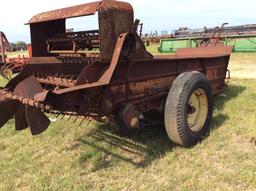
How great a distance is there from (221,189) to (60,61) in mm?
2470

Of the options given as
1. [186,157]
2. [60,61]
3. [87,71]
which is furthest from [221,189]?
[60,61]

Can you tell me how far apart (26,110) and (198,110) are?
2.26 meters

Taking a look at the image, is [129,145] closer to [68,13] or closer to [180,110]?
[180,110]

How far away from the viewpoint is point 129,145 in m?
3.99

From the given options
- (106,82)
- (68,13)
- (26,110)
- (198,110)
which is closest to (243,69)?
(198,110)

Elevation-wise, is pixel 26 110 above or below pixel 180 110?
above

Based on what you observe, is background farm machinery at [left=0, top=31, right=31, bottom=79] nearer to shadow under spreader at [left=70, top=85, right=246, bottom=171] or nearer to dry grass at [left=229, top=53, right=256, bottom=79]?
shadow under spreader at [left=70, top=85, right=246, bottom=171]

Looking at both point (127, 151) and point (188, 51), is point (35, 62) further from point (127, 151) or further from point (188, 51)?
point (188, 51)

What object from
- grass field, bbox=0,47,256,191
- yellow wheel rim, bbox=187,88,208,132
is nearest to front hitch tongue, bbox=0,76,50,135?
grass field, bbox=0,47,256,191

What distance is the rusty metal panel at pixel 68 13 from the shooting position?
3117mm

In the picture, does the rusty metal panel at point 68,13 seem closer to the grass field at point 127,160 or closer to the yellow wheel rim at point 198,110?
the grass field at point 127,160

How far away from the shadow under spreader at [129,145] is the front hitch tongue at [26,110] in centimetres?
80

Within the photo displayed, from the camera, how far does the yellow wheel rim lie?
4102mm

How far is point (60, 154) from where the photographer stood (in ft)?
12.9
